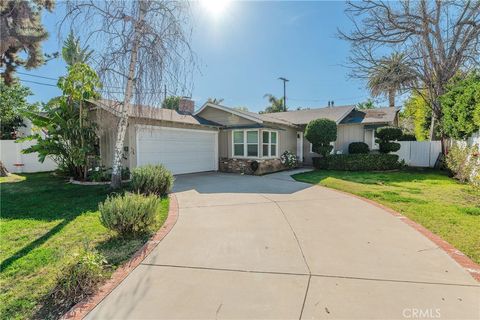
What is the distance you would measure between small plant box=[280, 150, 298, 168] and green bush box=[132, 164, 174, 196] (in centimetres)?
895

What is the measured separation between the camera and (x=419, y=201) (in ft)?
24.0

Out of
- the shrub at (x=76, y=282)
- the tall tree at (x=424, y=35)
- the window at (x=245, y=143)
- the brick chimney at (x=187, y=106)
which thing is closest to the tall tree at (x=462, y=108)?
the tall tree at (x=424, y=35)

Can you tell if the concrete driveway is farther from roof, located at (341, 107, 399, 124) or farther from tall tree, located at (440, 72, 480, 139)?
roof, located at (341, 107, 399, 124)

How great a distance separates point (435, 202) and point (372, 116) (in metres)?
12.1

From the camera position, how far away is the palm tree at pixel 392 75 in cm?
1507

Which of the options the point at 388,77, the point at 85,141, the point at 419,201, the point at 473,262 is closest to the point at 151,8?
the point at 85,141

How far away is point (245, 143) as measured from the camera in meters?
14.2

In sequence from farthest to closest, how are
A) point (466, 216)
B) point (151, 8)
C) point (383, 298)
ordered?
point (151, 8)
point (466, 216)
point (383, 298)

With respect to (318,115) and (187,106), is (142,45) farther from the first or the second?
(318,115)

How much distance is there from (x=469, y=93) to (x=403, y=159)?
700 cm

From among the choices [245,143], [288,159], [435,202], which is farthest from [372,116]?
[435,202]

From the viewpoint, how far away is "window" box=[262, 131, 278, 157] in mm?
14141

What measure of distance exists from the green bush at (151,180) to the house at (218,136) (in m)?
1.89

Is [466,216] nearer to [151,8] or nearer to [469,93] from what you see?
[469,93]
